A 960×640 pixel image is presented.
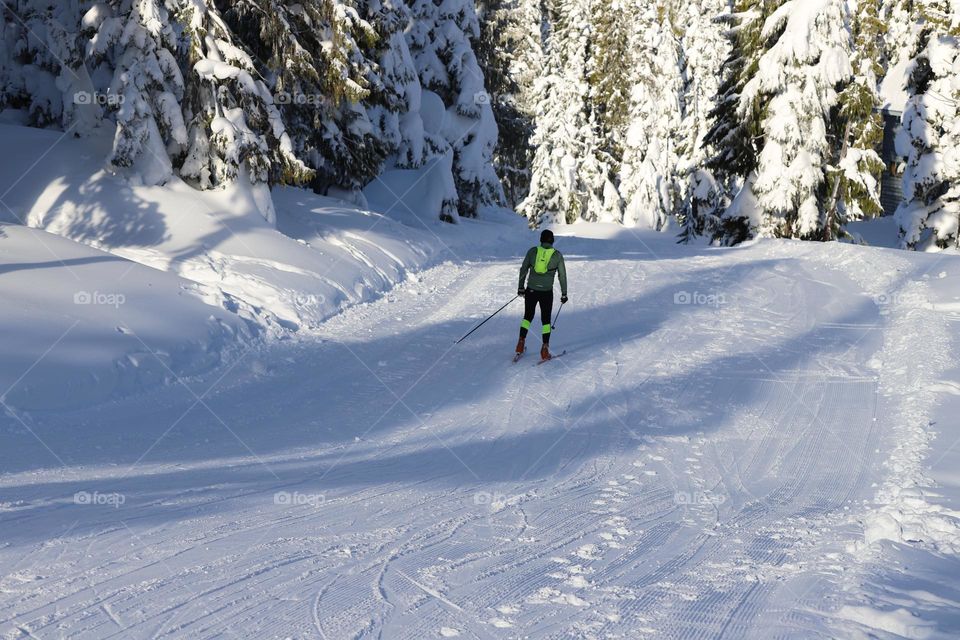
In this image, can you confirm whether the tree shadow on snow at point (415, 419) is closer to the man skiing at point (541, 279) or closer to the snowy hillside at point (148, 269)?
the man skiing at point (541, 279)

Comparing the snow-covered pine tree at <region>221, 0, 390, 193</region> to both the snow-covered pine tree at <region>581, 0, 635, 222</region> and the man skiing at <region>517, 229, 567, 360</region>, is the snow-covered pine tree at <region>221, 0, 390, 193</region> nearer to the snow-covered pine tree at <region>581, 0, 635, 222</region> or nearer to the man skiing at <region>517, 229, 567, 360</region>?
the man skiing at <region>517, 229, 567, 360</region>

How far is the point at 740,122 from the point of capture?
983 inches

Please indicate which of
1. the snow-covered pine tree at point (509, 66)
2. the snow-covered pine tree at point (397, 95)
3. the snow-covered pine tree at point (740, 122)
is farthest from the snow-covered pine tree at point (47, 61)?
the snow-covered pine tree at point (740, 122)

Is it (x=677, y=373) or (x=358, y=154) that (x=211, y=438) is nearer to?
(x=677, y=373)

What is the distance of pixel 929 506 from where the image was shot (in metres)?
5.89

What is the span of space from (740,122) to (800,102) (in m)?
2.16

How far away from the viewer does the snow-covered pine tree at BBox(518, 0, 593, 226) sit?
1628 inches

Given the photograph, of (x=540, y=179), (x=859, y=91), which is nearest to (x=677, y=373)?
(x=859, y=91)

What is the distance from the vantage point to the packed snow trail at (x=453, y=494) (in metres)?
4.13

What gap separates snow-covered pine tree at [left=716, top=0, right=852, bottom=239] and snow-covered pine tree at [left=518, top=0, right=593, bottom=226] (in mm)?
17679

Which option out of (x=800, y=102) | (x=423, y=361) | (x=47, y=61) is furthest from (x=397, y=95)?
(x=423, y=361)

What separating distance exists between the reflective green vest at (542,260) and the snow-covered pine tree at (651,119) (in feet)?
105

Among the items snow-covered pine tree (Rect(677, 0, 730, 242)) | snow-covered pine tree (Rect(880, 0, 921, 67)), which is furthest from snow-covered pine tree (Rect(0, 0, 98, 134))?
snow-covered pine tree (Rect(880, 0, 921, 67))

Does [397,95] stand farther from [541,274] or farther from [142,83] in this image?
[541,274]
